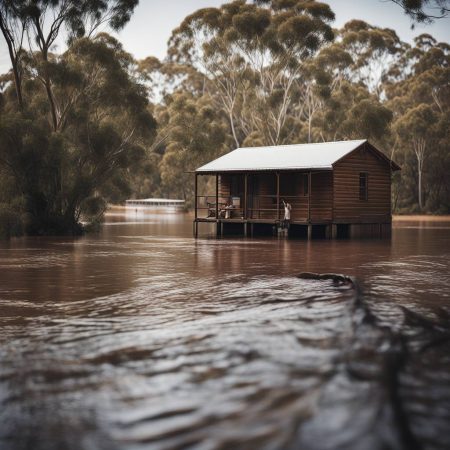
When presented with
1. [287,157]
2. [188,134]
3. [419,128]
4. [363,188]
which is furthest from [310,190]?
[419,128]

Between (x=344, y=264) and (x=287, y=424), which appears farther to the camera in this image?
(x=344, y=264)

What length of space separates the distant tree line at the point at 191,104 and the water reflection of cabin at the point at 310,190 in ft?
23.8

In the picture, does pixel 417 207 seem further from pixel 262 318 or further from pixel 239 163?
pixel 262 318

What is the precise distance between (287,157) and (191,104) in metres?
25.2

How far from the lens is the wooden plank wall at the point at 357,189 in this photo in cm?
3244

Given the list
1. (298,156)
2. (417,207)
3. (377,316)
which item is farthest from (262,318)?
(417,207)

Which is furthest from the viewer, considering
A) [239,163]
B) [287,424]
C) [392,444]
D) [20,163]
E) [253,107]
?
[253,107]

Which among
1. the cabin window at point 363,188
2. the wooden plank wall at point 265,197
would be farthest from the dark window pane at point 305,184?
the cabin window at point 363,188

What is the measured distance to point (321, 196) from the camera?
3275cm

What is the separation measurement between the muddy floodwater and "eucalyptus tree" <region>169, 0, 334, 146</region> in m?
43.0

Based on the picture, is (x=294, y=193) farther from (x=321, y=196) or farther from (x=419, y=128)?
(x=419, y=128)

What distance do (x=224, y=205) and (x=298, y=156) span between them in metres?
5.64

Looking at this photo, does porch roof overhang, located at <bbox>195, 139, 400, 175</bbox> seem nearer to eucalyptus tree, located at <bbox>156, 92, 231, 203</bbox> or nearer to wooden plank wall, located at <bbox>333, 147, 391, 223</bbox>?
wooden plank wall, located at <bbox>333, 147, 391, 223</bbox>

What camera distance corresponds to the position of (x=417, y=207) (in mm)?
64562
